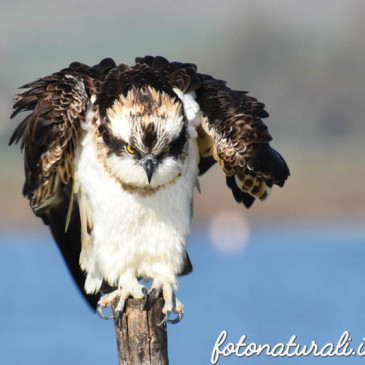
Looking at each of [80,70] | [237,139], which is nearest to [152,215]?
[237,139]

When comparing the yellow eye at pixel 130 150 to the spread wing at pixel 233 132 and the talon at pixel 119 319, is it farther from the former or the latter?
the talon at pixel 119 319

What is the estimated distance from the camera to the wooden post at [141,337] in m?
6.46

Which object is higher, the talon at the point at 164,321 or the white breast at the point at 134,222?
the white breast at the point at 134,222

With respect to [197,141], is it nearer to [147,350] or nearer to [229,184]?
[229,184]

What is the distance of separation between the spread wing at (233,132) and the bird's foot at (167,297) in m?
1.10

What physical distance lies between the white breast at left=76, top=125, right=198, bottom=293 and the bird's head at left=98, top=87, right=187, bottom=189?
154 millimetres

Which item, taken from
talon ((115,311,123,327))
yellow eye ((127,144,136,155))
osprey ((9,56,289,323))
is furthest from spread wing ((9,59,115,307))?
talon ((115,311,123,327))

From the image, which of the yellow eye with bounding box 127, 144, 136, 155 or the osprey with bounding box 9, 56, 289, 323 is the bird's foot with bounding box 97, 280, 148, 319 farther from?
the yellow eye with bounding box 127, 144, 136, 155

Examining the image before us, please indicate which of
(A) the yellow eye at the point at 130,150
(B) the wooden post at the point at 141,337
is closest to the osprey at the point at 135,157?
(A) the yellow eye at the point at 130,150

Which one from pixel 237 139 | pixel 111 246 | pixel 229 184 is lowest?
pixel 111 246

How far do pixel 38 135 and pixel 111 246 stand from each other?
1143mm

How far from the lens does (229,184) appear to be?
7734 mm

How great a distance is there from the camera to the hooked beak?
6.92 meters

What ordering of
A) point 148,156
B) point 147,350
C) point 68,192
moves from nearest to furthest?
point 147,350, point 148,156, point 68,192
